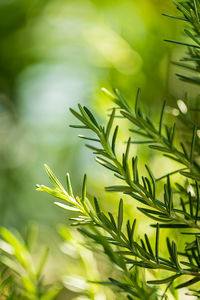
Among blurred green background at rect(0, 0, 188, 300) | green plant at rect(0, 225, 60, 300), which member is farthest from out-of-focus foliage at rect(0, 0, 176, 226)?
green plant at rect(0, 225, 60, 300)

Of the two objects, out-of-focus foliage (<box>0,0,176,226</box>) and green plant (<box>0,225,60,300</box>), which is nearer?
green plant (<box>0,225,60,300</box>)

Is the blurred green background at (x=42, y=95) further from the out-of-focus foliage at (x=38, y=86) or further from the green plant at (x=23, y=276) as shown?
the green plant at (x=23, y=276)

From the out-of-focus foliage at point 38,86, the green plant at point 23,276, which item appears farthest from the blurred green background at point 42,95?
the green plant at point 23,276

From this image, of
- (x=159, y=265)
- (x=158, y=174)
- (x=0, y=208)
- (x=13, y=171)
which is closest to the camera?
(x=159, y=265)

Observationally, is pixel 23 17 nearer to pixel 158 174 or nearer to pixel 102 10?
pixel 102 10

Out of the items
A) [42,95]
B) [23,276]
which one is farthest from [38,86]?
[23,276]

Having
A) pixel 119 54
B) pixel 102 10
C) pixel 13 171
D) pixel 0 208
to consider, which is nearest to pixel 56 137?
pixel 13 171

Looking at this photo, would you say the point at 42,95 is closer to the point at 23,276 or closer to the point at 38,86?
the point at 38,86

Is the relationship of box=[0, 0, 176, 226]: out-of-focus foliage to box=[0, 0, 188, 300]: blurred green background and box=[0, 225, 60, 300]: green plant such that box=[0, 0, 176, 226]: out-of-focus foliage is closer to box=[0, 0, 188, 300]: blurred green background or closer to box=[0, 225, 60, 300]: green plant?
box=[0, 0, 188, 300]: blurred green background

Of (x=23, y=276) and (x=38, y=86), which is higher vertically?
(x=38, y=86)

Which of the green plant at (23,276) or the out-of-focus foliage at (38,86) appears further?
the out-of-focus foliage at (38,86)

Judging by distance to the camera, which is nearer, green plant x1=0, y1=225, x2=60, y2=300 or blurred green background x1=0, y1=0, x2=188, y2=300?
green plant x1=0, y1=225, x2=60, y2=300

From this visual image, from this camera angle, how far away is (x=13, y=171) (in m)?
1.20

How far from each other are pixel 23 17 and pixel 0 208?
672 millimetres
